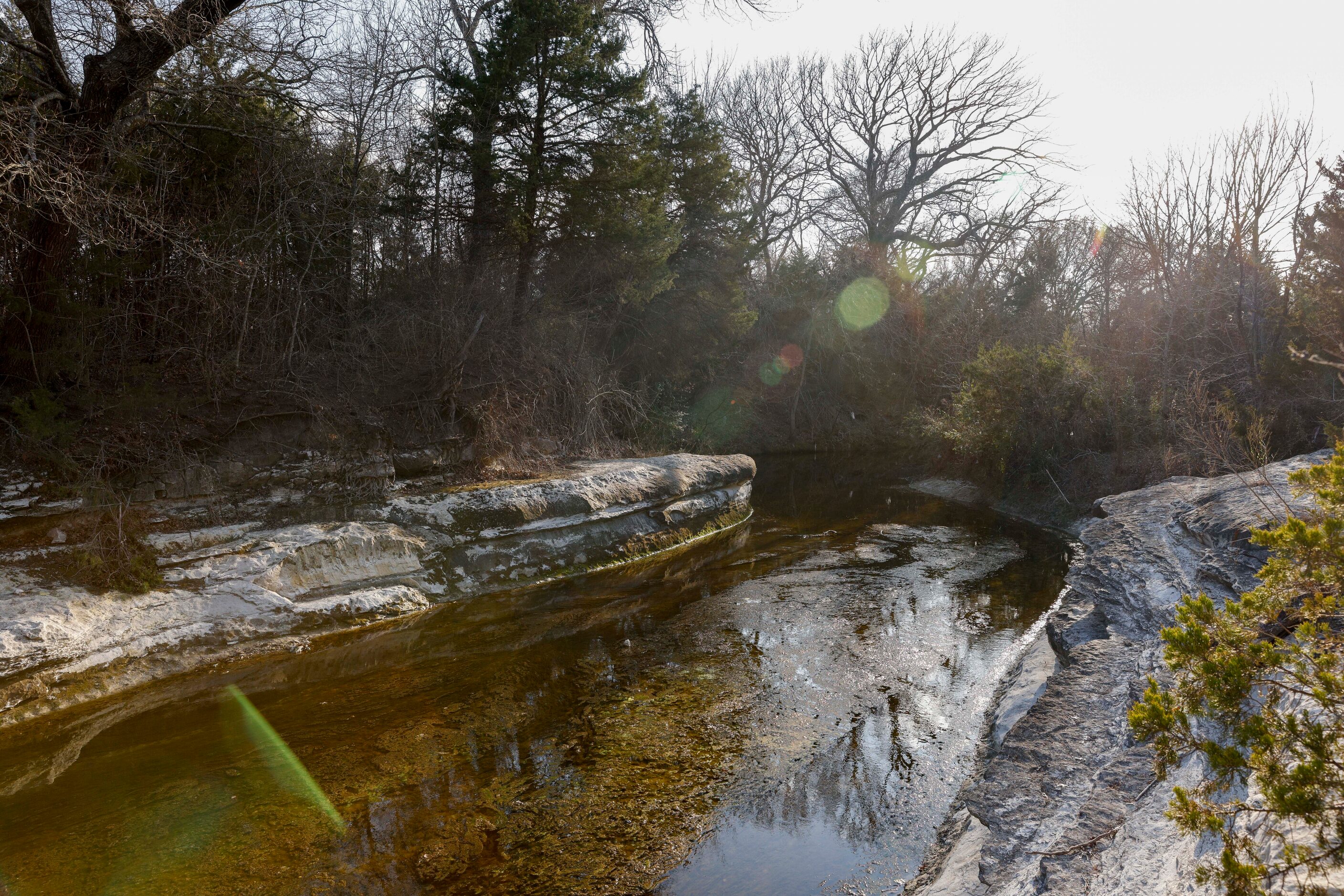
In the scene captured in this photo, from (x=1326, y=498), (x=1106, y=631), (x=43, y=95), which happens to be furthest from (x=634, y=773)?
(x=43, y=95)

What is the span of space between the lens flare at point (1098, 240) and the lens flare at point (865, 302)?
22.3 feet

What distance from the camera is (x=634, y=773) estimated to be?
451 cm

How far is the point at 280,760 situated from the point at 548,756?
1.66 meters

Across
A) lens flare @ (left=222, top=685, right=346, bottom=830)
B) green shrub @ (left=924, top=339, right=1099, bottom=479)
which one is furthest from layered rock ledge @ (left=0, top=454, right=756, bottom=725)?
green shrub @ (left=924, top=339, right=1099, bottom=479)

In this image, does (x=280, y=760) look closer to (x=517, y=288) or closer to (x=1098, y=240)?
(x=517, y=288)

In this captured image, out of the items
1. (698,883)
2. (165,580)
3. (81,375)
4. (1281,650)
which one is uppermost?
(81,375)

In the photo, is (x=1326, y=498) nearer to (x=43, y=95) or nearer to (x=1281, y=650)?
(x=1281, y=650)

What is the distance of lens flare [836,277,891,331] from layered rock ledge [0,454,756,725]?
503 inches

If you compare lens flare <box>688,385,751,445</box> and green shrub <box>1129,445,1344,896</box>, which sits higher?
lens flare <box>688,385,751,445</box>

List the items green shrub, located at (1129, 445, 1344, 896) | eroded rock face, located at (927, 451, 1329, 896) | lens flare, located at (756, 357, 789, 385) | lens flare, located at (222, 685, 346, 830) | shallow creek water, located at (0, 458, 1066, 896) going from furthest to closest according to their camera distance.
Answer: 1. lens flare, located at (756, 357, 789, 385)
2. lens flare, located at (222, 685, 346, 830)
3. shallow creek water, located at (0, 458, 1066, 896)
4. eroded rock face, located at (927, 451, 1329, 896)
5. green shrub, located at (1129, 445, 1344, 896)

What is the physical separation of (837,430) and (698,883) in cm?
1998

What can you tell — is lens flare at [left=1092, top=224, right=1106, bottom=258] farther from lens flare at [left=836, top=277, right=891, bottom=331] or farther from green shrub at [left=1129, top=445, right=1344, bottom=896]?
green shrub at [left=1129, top=445, right=1344, bottom=896]

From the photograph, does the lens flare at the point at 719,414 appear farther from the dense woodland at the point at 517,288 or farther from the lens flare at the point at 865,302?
the lens flare at the point at 865,302

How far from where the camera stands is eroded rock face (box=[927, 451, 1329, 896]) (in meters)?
2.92
